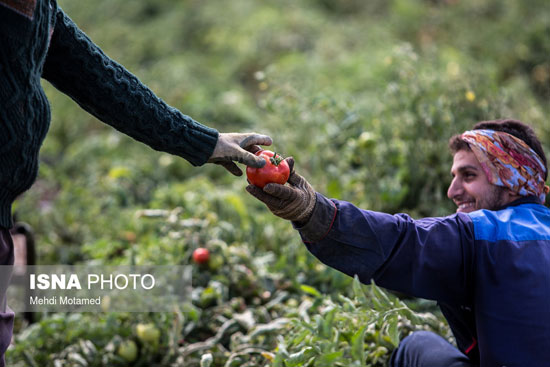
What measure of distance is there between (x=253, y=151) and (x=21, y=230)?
1860 millimetres

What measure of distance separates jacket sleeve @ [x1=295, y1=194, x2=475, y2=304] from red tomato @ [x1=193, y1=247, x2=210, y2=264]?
1304mm

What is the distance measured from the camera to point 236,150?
6.38 feet

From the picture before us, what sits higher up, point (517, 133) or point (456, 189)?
point (517, 133)

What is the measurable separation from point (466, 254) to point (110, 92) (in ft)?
4.09

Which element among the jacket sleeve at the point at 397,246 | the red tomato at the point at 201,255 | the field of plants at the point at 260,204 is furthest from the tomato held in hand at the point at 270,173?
the red tomato at the point at 201,255

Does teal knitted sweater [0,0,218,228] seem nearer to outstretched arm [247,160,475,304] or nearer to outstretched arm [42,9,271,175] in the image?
outstretched arm [42,9,271,175]

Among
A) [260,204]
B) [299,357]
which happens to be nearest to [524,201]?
[299,357]

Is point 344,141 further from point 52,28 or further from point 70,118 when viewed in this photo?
point 70,118

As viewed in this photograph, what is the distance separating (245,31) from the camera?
813 centimetres

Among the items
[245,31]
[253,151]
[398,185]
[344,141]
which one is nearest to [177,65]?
[245,31]

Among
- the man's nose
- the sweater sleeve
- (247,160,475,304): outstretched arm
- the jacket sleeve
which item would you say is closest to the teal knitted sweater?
the sweater sleeve

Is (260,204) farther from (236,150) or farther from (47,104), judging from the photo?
(47,104)

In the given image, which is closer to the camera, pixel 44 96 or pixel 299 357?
pixel 44 96

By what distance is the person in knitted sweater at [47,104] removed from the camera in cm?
145
